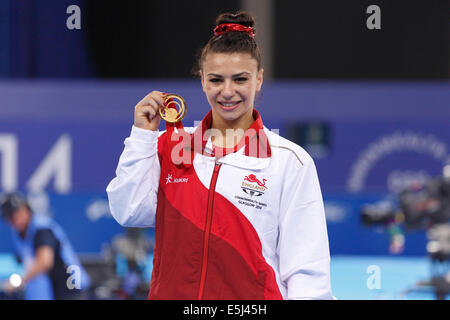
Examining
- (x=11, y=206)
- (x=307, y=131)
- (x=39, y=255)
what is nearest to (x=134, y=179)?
(x=39, y=255)

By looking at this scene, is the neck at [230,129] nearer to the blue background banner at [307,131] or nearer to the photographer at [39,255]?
the photographer at [39,255]

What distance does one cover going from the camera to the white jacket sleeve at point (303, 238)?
2199 millimetres

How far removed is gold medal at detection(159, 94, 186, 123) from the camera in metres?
2.33

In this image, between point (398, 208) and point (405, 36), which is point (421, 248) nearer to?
point (398, 208)

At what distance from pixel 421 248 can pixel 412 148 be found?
1.47 metres

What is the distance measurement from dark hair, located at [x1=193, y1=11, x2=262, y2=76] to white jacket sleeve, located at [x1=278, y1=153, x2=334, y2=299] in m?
0.41

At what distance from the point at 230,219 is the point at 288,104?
326 inches

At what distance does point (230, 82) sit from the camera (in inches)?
91.7

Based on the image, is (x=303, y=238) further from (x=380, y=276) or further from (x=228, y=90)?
(x=380, y=276)

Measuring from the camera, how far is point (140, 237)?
23.9 feet

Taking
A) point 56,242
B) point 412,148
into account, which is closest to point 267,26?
point 412,148

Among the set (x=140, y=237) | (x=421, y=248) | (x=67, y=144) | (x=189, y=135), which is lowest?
(x=421, y=248)

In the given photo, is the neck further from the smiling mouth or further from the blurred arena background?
the blurred arena background
